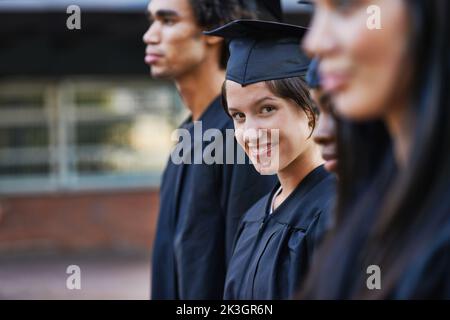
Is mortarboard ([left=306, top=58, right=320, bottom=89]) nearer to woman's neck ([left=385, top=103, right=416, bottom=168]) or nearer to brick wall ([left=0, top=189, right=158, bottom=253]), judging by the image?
woman's neck ([left=385, top=103, right=416, bottom=168])

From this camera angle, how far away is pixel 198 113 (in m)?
3.20

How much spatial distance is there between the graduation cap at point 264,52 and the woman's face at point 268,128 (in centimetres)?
5

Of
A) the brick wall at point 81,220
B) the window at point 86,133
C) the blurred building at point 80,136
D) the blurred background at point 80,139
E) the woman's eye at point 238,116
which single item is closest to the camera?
the woman's eye at point 238,116

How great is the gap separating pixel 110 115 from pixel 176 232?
8825 mm

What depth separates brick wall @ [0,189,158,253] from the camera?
11273 mm

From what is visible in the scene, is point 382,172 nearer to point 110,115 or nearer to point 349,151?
point 349,151

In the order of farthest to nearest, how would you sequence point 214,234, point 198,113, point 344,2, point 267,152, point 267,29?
1. point 198,113
2. point 214,234
3. point 267,29
4. point 267,152
5. point 344,2

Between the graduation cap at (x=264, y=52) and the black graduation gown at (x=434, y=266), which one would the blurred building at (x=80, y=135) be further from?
the black graduation gown at (x=434, y=266)

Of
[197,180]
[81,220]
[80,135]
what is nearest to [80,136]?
[80,135]

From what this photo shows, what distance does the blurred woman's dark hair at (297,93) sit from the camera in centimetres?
220

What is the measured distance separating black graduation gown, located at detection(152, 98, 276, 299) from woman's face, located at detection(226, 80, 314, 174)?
57 centimetres

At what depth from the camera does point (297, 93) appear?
7.23 ft

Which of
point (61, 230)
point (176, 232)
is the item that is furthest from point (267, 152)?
point (61, 230)

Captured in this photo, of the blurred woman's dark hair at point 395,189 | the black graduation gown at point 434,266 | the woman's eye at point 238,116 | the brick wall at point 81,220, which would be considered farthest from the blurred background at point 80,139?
the black graduation gown at point 434,266
